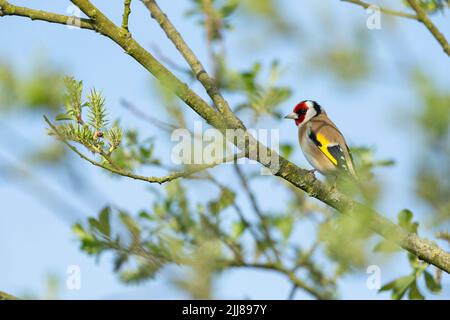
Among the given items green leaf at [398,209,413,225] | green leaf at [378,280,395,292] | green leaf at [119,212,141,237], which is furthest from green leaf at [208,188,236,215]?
green leaf at [398,209,413,225]

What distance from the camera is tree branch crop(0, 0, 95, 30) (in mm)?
3031

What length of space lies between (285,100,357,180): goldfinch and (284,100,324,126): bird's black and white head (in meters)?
0.16

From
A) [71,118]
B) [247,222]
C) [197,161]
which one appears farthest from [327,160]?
[71,118]

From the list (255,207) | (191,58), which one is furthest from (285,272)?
(191,58)

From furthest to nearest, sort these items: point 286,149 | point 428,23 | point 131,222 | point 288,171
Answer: point 286,149 → point 131,222 → point 428,23 → point 288,171

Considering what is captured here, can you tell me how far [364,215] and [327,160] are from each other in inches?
139

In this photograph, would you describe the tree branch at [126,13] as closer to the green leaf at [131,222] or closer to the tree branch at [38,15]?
the tree branch at [38,15]

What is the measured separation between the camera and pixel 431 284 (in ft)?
13.2

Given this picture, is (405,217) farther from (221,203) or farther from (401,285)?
(221,203)

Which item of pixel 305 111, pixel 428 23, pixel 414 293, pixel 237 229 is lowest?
pixel 414 293

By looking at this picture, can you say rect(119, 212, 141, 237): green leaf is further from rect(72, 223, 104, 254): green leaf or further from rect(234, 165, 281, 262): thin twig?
rect(234, 165, 281, 262): thin twig

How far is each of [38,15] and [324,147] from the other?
3623 millimetres

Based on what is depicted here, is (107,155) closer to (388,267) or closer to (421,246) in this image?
(388,267)

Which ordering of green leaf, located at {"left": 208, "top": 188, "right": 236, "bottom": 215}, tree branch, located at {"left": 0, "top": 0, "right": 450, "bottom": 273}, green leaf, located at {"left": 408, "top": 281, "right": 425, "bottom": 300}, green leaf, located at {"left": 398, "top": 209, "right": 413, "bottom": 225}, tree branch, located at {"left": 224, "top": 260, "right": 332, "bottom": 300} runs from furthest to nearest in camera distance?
green leaf, located at {"left": 208, "top": 188, "right": 236, "bottom": 215} < tree branch, located at {"left": 224, "top": 260, "right": 332, "bottom": 300} < green leaf, located at {"left": 408, "top": 281, "right": 425, "bottom": 300} < green leaf, located at {"left": 398, "top": 209, "right": 413, "bottom": 225} < tree branch, located at {"left": 0, "top": 0, "right": 450, "bottom": 273}
